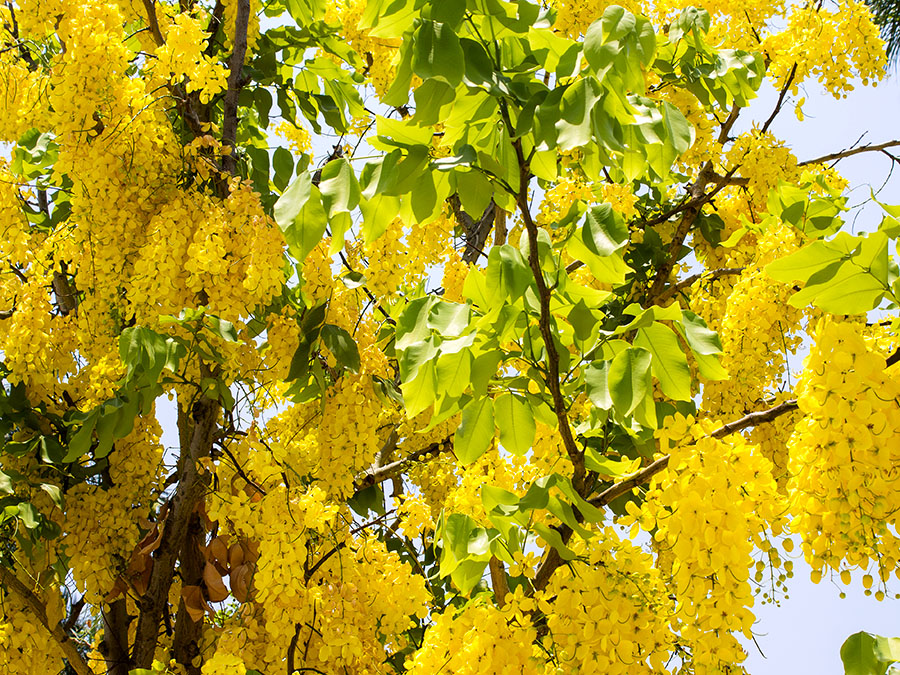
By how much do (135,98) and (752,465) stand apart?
6.44 feet

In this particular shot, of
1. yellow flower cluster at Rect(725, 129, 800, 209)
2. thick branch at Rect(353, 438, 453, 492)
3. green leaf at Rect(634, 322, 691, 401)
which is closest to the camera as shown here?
green leaf at Rect(634, 322, 691, 401)

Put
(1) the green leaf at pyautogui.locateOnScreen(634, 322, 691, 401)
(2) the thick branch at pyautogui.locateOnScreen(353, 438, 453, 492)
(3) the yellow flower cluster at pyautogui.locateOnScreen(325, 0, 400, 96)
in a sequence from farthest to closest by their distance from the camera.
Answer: (3) the yellow flower cluster at pyautogui.locateOnScreen(325, 0, 400, 96), (2) the thick branch at pyautogui.locateOnScreen(353, 438, 453, 492), (1) the green leaf at pyautogui.locateOnScreen(634, 322, 691, 401)

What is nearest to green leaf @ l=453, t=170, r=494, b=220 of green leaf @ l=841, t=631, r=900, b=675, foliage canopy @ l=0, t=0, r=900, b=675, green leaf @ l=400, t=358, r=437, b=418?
foliage canopy @ l=0, t=0, r=900, b=675

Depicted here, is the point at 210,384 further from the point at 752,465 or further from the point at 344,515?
the point at 752,465

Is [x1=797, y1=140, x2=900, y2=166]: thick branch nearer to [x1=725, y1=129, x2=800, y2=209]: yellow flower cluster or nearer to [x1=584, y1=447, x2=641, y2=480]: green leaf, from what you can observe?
[x1=725, y1=129, x2=800, y2=209]: yellow flower cluster

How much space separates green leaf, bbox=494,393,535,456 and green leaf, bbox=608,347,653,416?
0.22m

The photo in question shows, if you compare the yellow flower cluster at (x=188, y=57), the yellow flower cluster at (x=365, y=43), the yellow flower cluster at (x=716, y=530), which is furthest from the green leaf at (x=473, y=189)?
the yellow flower cluster at (x=365, y=43)

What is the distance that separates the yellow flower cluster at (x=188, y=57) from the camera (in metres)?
2.44

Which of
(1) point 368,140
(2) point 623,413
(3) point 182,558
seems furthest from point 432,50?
(3) point 182,558

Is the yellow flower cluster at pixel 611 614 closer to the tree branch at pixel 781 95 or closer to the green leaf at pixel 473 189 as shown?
the green leaf at pixel 473 189

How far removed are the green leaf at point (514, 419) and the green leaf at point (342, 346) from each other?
100 cm

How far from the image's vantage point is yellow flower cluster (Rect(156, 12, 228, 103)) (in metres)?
2.44

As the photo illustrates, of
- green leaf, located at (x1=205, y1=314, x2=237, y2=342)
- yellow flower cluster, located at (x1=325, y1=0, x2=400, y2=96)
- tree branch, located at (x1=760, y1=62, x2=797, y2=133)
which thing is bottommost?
green leaf, located at (x1=205, y1=314, x2=237, y2=342)

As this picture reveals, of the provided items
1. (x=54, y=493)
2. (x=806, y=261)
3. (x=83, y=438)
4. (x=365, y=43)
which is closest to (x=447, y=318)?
(x=806, y=261)
